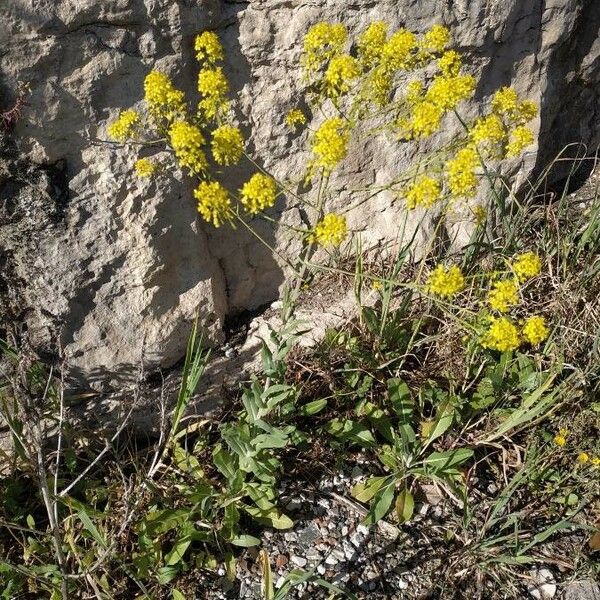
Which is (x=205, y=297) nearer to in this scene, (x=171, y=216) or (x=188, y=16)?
(x=171, y=216)

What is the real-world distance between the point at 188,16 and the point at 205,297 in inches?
46.9

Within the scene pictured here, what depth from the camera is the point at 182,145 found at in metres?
2.27

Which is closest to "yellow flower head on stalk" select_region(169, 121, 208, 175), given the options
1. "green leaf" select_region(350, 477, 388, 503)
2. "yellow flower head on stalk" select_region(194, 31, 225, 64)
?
"yellow flower head on stalk" select_region(194, 31, 225, 64)

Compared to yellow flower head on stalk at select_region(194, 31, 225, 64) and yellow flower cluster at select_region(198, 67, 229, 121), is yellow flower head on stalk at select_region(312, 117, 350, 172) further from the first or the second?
yellow flower head on stalk at select_region(194, 31, 225, 64)

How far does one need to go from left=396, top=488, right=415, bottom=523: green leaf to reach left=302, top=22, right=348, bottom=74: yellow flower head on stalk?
177 centimetres

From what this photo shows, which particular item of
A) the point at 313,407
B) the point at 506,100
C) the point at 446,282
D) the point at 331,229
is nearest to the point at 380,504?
the point at 313,407

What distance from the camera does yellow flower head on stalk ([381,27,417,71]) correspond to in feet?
7.89

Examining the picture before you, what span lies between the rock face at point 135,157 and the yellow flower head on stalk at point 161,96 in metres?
0.15

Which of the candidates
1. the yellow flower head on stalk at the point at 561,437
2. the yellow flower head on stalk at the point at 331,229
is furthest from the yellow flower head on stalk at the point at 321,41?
the yellow flower head on stalk at the point at 561,437

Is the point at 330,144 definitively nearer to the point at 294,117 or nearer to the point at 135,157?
the point at 294,117

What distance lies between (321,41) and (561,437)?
1.88m

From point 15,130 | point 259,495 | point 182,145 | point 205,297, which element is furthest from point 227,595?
point 15,130

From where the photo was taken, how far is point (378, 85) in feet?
8.02

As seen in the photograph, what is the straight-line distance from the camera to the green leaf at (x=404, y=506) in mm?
2594
